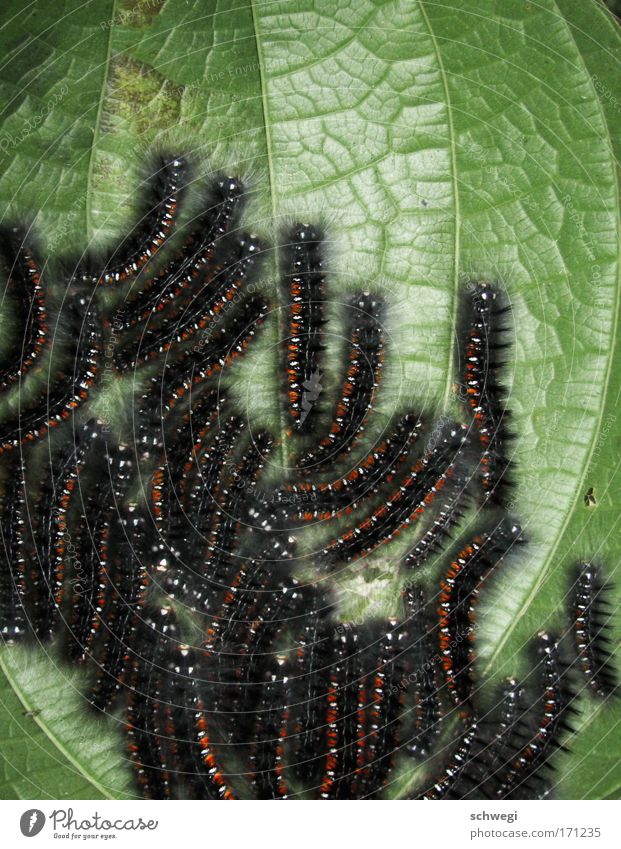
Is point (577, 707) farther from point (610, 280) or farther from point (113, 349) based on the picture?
point (113, 349)

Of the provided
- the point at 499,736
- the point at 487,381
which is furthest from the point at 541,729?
the point at 487,381

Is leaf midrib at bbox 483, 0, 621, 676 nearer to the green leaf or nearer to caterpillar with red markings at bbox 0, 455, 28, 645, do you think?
the green leaf

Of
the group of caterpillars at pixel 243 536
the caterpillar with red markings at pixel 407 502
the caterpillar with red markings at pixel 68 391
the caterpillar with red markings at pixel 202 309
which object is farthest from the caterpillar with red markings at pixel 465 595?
the caterpillar with red markings at pixel 68 391

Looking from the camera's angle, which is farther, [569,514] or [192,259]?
[569,514]

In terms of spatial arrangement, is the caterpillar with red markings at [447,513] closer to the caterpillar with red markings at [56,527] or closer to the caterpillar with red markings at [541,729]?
the caterpillar with red markings at [541,729]

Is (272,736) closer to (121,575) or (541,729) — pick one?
(121,575)

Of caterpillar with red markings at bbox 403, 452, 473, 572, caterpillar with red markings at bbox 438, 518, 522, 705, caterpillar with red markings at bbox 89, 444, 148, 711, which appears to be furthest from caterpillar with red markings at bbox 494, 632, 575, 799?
caterpillar with red markings at bbox 89, 444, 148, 711
